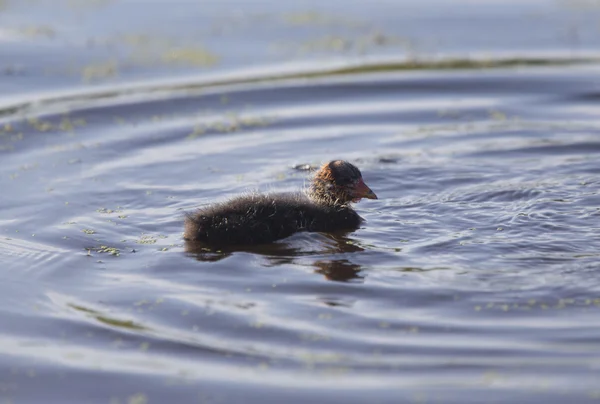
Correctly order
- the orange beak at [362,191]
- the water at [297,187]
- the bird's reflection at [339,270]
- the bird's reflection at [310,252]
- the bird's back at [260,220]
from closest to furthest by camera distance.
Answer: the water at [297,187]
the bird's reflection at [339,270]
the bird's reflection at [310,252]
the bird's back at [260,220]
the orange beak at [362,191]

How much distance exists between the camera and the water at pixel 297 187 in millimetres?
6031

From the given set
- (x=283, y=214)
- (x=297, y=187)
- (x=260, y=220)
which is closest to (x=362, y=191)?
(x=283, y=214)

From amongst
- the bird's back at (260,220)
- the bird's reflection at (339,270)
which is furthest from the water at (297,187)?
the bird's back at (260,220)

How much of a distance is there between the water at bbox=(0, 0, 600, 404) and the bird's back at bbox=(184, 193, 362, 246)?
7.6 inches

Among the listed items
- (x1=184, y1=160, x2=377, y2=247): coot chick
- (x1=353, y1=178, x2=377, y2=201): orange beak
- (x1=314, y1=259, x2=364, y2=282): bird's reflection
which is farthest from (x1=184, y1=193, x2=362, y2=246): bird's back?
(x1=314, y1=259, x2=364, y2=282): bird's reflection

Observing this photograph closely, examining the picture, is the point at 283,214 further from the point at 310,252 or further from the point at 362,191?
the point at 362,191

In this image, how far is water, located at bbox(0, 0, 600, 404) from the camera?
6031mm

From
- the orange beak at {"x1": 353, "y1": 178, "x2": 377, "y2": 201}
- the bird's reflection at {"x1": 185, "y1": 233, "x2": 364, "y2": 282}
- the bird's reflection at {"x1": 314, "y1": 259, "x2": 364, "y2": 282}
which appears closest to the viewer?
the bird's reflection at {"x1": 314, "y1": 259, "x2": 364, "y2": 282}

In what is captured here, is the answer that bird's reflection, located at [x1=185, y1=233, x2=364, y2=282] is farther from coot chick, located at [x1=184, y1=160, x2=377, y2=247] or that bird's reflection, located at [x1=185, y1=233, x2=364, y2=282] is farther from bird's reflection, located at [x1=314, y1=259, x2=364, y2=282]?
coot chick, located at [x1=184, y1=160, x2=377, y2=247]

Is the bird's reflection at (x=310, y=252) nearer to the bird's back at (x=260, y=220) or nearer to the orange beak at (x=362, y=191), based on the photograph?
the bird's back at (x=260, y=220)

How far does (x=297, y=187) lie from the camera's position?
10.7 meters

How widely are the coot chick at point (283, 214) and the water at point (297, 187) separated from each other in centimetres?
20

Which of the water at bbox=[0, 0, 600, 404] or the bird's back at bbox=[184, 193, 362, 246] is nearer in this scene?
the water at bbox=[0, 0, 600, 404]

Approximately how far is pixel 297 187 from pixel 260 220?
83.3 inches
